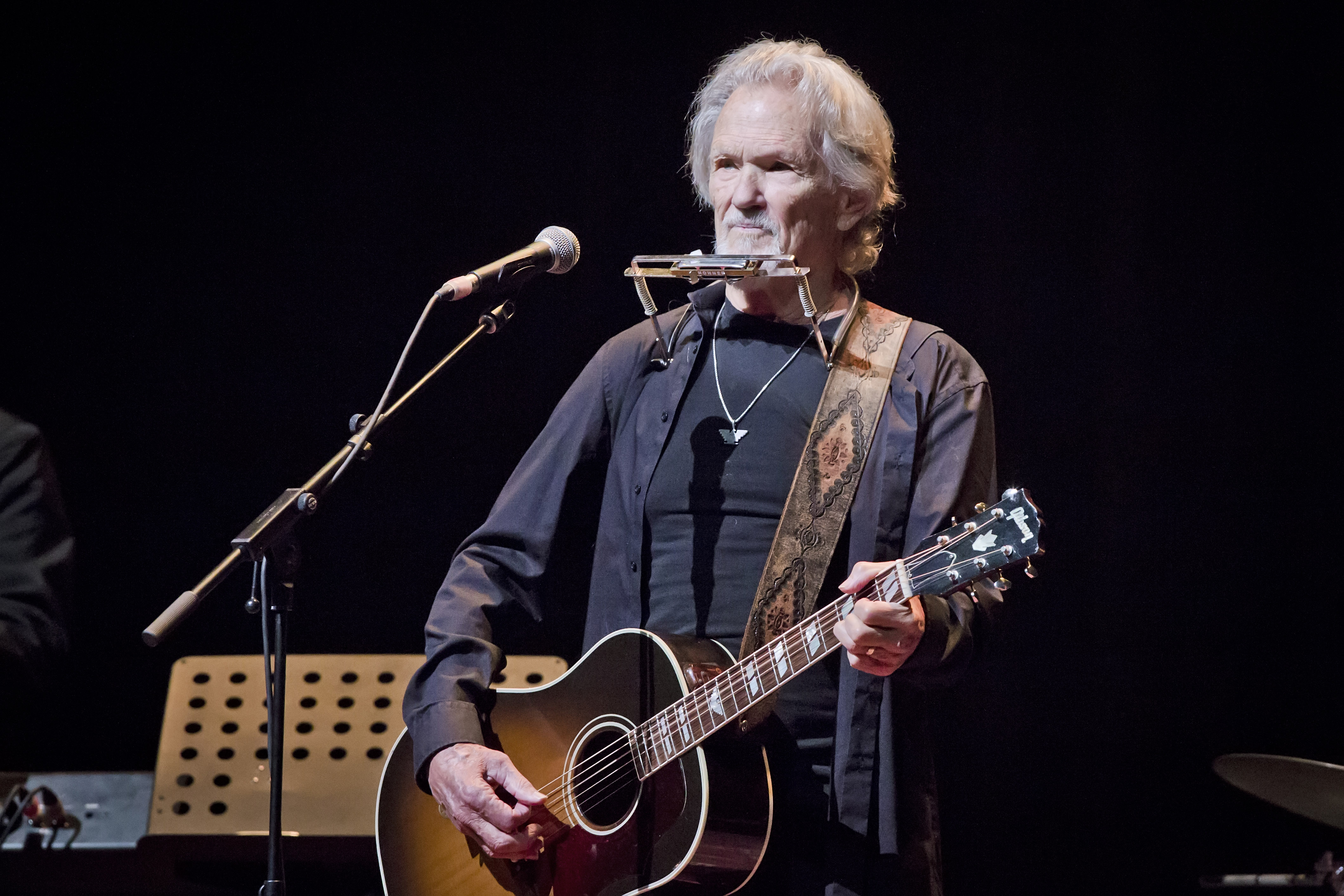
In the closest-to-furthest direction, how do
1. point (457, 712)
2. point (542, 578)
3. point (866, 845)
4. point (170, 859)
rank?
point (866, 845) → point (457, 712) → point (542, 578) → point (170, 859)

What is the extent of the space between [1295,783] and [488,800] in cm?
158

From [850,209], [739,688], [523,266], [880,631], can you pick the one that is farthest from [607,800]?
[850,209]

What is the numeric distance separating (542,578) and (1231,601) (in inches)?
71.8

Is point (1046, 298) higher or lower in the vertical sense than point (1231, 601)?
higher

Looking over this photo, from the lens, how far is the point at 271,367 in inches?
143

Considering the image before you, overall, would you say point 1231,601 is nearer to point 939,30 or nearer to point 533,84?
point 939,30

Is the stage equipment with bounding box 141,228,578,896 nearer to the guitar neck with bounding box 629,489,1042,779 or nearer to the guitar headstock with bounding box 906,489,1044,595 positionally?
the guitar neck with bounding box 629,489,1042,779

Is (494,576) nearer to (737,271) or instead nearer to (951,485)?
(737,271)

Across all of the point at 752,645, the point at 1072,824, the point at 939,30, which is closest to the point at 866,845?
the point at 752,645

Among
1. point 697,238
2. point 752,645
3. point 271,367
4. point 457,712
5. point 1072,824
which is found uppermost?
point 697,238

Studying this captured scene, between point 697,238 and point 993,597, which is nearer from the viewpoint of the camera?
point 993,597

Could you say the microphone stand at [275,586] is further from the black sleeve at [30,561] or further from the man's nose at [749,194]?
the man's nose at [749,194]

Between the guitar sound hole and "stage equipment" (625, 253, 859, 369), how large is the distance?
2.75 feet

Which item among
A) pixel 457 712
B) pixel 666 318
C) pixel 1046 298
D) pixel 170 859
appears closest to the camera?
pixel 457 712
